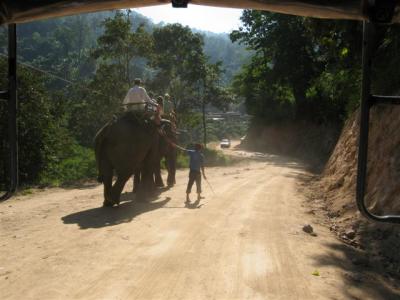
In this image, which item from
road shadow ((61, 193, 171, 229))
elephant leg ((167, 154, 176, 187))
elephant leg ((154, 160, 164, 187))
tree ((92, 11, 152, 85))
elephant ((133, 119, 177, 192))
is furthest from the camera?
tree ((92, 11, 152, 85))

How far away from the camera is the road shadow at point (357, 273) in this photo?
544cm

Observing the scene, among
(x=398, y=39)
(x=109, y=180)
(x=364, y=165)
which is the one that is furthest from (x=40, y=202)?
(x=364, y=165)

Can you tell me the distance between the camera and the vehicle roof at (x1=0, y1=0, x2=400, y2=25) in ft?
8.51

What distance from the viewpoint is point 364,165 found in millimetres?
2541

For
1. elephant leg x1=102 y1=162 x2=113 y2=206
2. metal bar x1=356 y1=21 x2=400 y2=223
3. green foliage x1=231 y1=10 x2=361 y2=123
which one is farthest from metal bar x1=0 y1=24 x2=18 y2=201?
green foliage x1=231 y1=10 x2=361 y2=123

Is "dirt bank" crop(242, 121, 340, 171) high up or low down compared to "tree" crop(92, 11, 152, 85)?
down

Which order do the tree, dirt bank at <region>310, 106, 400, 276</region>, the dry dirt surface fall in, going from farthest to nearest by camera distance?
the tree
dirt bank at <region>310, 106, 400, 276</region>
the dry dirt surface

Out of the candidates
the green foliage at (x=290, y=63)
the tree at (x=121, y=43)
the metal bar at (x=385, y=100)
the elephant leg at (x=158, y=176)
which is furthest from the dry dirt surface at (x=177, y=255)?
the green foliage at (x=290, y=63)

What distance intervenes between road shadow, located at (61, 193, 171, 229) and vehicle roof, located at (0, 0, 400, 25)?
5670mm

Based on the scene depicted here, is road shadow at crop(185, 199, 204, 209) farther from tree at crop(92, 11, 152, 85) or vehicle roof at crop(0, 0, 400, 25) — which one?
tree at crop(92, 11, 152, 85)

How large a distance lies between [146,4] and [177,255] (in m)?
4.26

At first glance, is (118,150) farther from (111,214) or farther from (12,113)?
(12,113)

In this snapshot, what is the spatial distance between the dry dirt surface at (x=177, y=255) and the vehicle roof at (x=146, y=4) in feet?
10.3

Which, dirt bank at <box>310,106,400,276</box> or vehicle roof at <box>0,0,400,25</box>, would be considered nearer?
vehicle roof at <box>0,0,400,25</box>
